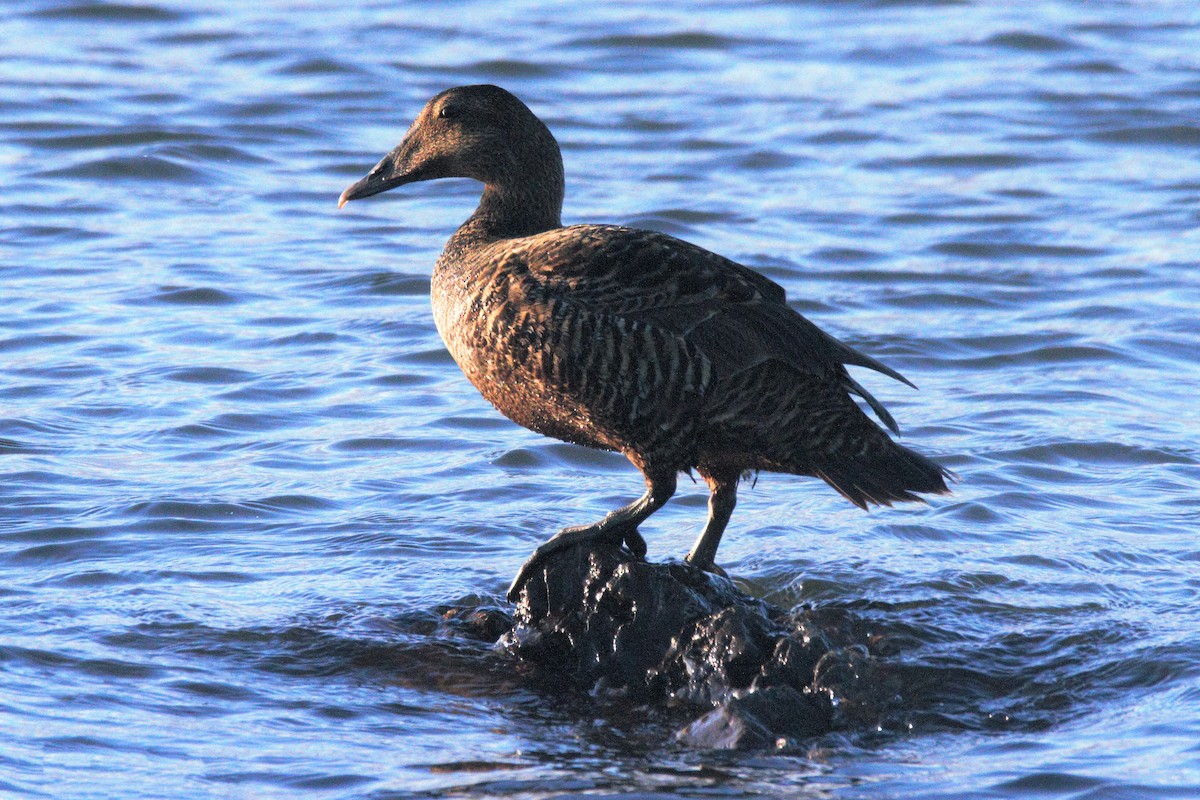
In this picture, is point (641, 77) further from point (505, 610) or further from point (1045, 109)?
point (505, 610)

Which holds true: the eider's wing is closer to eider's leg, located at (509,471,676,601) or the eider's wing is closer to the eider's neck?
eider's leg, located at (509,471,676,601)

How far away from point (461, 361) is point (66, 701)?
4.99 ft

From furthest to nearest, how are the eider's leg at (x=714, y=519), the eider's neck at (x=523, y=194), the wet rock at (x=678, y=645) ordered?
the eider's neck at (x=523, y=194), the eider's leg at (x=714, y=519), the wet rock at (x=678, y=645)

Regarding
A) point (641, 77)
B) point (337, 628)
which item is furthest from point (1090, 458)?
point (641, 77)

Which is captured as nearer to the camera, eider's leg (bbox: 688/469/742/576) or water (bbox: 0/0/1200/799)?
water (bbox: 0/0/1200/799)

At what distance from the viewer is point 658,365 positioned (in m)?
5.16

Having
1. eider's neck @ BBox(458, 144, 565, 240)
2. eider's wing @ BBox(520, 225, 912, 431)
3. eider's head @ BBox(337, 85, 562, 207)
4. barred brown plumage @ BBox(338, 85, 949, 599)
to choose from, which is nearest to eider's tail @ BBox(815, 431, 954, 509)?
barred brown plumage @ BBox(338, 85, 949, 599)

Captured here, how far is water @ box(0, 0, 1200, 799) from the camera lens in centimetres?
471

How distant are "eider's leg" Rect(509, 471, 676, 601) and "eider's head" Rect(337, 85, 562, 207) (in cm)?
121

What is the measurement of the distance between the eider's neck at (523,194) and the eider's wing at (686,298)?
559mm

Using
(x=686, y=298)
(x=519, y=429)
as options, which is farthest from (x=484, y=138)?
(x=519, y=429)

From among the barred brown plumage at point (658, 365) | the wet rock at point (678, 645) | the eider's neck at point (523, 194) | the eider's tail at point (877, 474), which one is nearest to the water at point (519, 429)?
the wet rock at point (678, 645)

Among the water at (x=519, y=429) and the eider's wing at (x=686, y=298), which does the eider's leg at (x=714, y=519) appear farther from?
the eider's wing at (x=686, y=298)

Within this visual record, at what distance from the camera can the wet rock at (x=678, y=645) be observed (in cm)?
470
